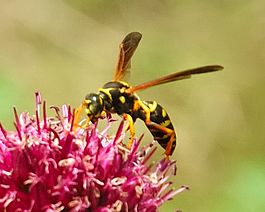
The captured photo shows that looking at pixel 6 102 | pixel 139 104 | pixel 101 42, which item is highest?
pixel 101 42

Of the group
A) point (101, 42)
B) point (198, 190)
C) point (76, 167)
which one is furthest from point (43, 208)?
point (101, 42)

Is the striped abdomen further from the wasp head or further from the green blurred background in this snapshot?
the green blurred background

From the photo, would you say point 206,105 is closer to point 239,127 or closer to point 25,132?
point 239,127

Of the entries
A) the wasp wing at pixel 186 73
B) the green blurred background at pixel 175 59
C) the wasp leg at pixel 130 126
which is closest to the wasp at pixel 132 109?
the wasp leg at pixel 130 126

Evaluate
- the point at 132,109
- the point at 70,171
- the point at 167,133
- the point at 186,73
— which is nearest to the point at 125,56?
the point at 132,109

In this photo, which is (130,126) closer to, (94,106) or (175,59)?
(94,106)

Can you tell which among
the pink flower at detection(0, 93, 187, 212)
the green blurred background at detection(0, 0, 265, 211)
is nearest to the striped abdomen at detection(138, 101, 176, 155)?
the pink flower at detection(0, 93, 187, 212)
